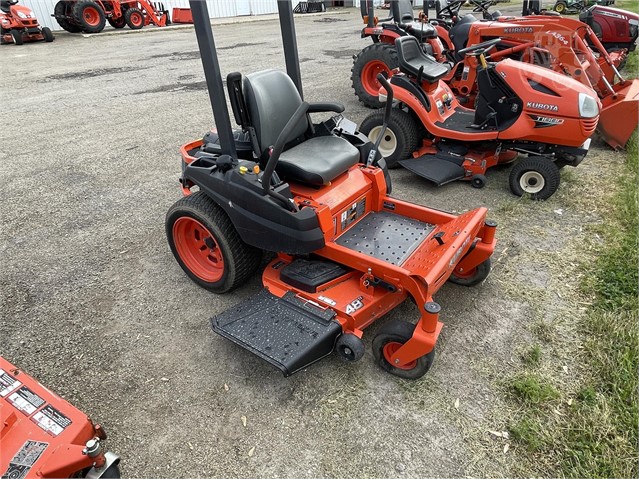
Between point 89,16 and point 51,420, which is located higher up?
point 89,16

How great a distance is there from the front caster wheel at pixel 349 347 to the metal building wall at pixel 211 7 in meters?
14.2

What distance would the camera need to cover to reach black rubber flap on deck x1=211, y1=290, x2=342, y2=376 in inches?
83.3

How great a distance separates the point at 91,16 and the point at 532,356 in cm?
1587

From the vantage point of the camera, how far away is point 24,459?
4.99 ft

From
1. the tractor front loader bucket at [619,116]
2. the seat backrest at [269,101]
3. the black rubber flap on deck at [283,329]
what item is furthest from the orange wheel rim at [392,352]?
the tractor front loader bucket at [619,116]

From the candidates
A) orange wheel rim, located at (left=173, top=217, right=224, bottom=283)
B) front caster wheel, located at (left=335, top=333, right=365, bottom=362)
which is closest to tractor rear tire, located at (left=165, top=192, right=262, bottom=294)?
orange wheel rim, located at (left=173, top=217, right=224, bottom=283)

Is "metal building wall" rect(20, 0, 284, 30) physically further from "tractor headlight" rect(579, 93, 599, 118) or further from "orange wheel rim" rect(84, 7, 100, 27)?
"tractor headlight" rect(579, 93, 599, 118)

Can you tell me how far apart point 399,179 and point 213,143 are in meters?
2.07

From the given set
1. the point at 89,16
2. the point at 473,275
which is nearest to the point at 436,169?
the point at 473,275

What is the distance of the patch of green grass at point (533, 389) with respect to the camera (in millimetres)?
2105

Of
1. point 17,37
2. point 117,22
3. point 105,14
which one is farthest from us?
point 117,22

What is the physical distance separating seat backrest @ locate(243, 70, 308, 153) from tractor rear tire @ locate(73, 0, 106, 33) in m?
13.4

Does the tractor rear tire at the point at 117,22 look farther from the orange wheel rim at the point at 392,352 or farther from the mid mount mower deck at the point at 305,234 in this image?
the orange wheel rim at the point at 392,352

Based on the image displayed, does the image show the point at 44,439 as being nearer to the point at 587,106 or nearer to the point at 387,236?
the point at 387,236
